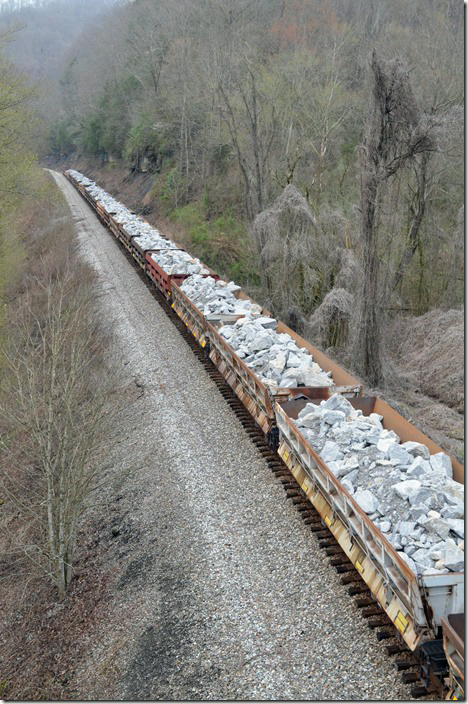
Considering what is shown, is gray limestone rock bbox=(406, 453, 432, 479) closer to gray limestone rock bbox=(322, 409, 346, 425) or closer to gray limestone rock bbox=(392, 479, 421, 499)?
gray limestone rock bbox=(392, 479, 421, 499)

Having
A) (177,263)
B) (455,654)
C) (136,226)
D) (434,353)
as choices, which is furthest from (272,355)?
(136,226)

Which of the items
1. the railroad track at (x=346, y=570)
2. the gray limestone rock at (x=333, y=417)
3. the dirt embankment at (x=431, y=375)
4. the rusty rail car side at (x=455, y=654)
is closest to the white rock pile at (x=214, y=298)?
the railroad track at (x=346, y=570)

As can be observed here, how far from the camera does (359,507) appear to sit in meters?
6.91

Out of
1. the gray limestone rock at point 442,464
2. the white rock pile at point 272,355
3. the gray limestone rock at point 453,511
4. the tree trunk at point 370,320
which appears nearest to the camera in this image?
the gray limestone rock at point 453,511

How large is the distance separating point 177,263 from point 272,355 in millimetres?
10068

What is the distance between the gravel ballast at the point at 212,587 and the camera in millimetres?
6656

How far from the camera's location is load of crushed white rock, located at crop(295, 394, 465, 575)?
256 inches

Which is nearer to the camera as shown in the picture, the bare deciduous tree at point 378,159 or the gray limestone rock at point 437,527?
the gray limestone rock at point 437,527

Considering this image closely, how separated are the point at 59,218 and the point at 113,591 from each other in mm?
28510

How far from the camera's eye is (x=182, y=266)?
68.2 feet

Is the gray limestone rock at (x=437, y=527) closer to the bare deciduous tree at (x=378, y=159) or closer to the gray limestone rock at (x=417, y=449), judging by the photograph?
the gray limestone rock at (x=417, y=449)

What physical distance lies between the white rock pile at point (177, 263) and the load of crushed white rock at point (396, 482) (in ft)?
38.6

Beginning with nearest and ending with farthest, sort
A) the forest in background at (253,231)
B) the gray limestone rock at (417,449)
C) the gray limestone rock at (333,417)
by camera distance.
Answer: the gray limestone rock at (417,449) < the gray limestone rock at (333,417) < the forest in background at (253,231)

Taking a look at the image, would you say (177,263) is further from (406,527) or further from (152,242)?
(406,527)
